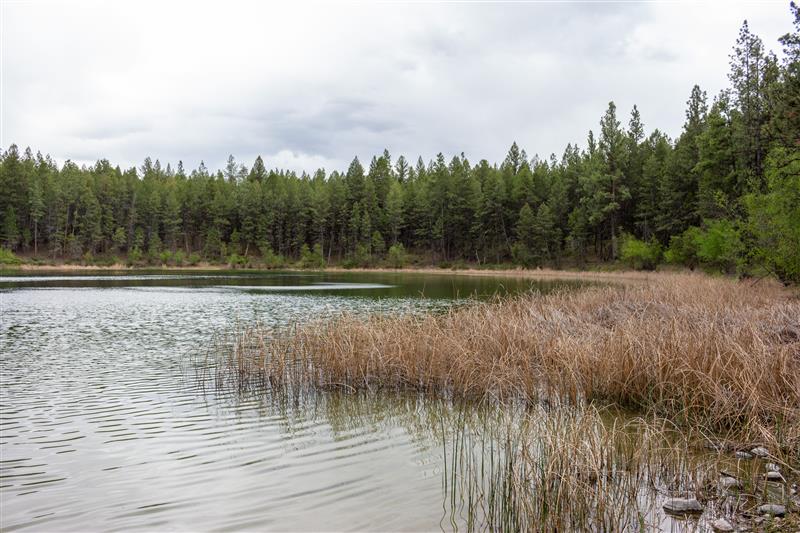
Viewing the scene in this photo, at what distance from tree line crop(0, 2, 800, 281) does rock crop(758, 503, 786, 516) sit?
155ft

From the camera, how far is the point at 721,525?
5012 millimetres

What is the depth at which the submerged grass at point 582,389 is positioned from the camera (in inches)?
214

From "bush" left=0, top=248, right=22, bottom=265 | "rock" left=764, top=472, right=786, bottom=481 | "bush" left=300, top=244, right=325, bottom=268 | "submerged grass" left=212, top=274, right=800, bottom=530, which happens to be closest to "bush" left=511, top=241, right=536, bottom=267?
"bush" left=300, top=244, right=325, bottom=268

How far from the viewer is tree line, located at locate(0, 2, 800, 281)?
203ft

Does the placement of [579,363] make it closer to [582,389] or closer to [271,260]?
[582,389]

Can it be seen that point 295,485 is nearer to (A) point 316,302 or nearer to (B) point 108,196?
(A) point 316,302

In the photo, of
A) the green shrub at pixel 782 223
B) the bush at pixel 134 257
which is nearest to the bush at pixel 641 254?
the green shrub at pixel 782 223

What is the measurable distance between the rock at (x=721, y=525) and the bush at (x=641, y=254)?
59.8m

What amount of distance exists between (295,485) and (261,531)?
114 cm

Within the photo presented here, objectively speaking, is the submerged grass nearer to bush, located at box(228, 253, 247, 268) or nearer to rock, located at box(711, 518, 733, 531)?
rock, located at box(711, 518, 733, 531)

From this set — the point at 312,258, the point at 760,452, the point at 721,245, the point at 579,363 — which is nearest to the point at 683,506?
the point at 760,452

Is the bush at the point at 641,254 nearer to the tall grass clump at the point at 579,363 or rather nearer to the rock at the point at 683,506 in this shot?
the tall grass clump at the point at 579,363

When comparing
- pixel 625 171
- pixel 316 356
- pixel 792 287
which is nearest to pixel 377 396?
pixel 316 356

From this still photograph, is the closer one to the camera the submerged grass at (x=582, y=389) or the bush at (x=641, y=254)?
the submerged grass at (x=582, y=389)
